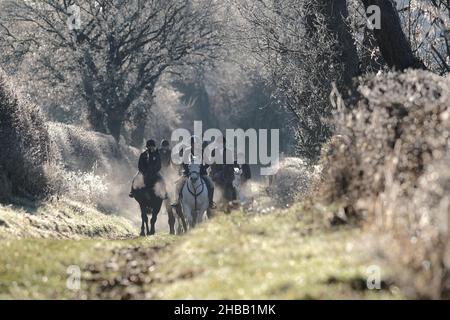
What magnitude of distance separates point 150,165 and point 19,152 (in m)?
3.78

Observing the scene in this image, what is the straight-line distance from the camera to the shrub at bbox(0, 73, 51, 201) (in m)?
26.4

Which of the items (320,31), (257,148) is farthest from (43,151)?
(257,148)

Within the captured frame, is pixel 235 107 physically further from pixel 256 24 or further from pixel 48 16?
pixel 256 24

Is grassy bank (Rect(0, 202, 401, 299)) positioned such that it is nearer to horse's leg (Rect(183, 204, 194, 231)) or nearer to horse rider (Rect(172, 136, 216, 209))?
horse's leg (Rect(183, 204, 194, 231))

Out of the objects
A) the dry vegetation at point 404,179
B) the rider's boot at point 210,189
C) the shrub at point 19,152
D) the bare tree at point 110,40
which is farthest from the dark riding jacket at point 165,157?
the bare tree at point 110,40

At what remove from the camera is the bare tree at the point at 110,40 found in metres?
47.9

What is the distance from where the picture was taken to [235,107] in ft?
271

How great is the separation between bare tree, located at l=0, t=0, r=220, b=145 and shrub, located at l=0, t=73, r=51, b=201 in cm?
1744

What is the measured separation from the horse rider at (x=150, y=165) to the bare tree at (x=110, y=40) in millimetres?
21002

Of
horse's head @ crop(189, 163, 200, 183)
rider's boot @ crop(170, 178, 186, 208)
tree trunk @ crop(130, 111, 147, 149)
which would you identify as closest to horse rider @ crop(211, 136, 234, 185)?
rider's boot @ crop(170, 178, 186, 208)

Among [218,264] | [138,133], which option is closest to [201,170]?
[218,264]

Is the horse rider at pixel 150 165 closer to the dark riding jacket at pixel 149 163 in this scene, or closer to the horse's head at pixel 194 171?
the dark riding jacket at pixel 149 163

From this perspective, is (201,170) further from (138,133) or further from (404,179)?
(138,133)

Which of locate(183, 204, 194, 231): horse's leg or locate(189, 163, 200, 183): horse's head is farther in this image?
locate(183, 204, 194, 231): horse's leg
